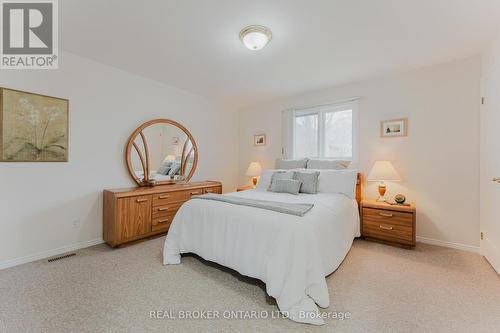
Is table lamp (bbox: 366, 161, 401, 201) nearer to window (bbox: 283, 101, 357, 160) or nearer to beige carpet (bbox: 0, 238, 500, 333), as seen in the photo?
window (bbox: 283, 101, 357, 160)

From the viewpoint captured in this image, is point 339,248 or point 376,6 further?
point 339,248

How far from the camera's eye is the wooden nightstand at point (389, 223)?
8.91ft

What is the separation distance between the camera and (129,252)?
2674mm

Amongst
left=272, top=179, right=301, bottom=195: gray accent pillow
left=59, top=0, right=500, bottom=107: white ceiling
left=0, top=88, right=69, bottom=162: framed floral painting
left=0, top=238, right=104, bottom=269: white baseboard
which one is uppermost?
left=59, top=0, right=500, bottom=107: white ceiling

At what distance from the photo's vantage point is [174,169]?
3902 mm

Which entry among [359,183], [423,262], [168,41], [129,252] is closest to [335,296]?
[423,262]

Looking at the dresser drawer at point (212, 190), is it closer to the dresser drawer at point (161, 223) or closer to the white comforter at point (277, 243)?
the dresser drawer at point (161, 223)

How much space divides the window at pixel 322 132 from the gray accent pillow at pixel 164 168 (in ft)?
7.32

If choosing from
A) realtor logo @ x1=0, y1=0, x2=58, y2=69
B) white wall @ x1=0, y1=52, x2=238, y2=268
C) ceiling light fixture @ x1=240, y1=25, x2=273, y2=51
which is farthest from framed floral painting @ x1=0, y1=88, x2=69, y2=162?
ceiling light fixture @ x1=240, y1=25, x2=273, y2=51

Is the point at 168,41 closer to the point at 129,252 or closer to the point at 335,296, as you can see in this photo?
the point at 129,252

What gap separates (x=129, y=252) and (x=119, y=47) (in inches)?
97.4

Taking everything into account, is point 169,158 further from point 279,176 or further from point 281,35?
point 281,35

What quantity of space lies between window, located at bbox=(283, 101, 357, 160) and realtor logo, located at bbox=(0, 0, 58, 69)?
3.51m

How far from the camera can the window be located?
3.67 m
